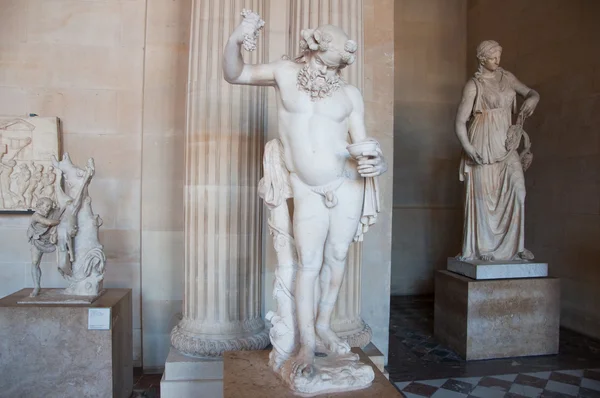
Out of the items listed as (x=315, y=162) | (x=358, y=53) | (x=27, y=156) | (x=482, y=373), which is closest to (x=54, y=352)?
(x=27, y=156)

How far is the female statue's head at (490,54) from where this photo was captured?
5.29 meters

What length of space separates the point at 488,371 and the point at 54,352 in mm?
3798

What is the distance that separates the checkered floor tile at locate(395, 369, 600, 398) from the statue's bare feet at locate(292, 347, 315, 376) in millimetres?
1976

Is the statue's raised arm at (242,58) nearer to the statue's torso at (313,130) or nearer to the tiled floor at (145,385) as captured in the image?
the statue's torso at (313,130)

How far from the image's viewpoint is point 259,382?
7.86 ft

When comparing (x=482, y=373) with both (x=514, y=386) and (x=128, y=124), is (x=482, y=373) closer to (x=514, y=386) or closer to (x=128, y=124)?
(x=514, y=386)

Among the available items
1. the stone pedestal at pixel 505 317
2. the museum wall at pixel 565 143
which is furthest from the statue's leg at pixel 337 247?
the museum wall at pixel 565 143

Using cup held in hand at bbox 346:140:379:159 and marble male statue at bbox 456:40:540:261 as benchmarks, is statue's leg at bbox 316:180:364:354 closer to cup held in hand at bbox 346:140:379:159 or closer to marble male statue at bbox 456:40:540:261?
cup held in hand at bbox 346:140:379:159

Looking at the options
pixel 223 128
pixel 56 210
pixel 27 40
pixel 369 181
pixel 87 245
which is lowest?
pixel 87 245

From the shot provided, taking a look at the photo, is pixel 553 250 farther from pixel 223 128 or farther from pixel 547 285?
pixel 223 128

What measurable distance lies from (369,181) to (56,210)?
2.53 meters

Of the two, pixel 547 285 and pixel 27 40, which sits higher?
pixel 27 40

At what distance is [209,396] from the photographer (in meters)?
3.27

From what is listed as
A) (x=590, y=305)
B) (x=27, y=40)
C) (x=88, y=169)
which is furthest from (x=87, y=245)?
(x=590, y=305)
